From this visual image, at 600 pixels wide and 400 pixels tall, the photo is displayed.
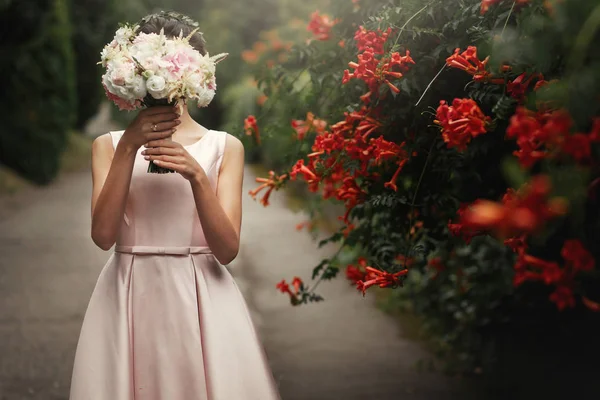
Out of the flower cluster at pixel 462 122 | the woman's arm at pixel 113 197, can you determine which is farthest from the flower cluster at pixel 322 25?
the flower cluster at pixel 462 122

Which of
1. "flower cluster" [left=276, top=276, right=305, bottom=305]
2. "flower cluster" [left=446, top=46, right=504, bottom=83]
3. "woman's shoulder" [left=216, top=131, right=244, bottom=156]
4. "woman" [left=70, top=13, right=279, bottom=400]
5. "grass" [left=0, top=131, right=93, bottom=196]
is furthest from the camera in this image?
"grass" [left=0, top=131, right=93, bottom=196]

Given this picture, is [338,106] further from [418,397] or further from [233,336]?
[418,397]

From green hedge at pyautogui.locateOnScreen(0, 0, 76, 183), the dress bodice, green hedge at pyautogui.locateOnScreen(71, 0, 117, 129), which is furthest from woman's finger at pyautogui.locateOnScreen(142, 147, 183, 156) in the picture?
green hedge at pyautogui.locateOnScreen(71, 0, 117, 129)

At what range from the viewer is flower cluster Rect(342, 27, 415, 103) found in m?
2.73

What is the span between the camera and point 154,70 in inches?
88.0

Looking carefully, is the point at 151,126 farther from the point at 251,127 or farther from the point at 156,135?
the point at 251,127

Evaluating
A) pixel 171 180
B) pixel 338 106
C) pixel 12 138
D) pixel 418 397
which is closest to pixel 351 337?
pixel 418 397

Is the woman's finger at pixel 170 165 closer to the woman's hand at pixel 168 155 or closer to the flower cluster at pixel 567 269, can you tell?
the woman's hand at pixel 168 155

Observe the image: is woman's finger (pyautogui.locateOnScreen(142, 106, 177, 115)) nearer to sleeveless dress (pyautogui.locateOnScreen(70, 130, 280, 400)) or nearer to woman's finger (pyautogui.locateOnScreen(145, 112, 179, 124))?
woman's finger (pyautogui.locateOnScreen(145, 112, 179, 124))

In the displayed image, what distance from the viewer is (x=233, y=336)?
2613 mm

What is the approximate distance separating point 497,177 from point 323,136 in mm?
639

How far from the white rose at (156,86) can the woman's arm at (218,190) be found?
0.14 metres

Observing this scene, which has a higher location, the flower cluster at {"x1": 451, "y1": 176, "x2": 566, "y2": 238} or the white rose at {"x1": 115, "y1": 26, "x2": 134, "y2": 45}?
the white rose at {"x1": 115, "y1": 26, "x2": 134, "y2": 45}

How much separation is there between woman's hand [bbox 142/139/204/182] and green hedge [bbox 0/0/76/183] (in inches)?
395
